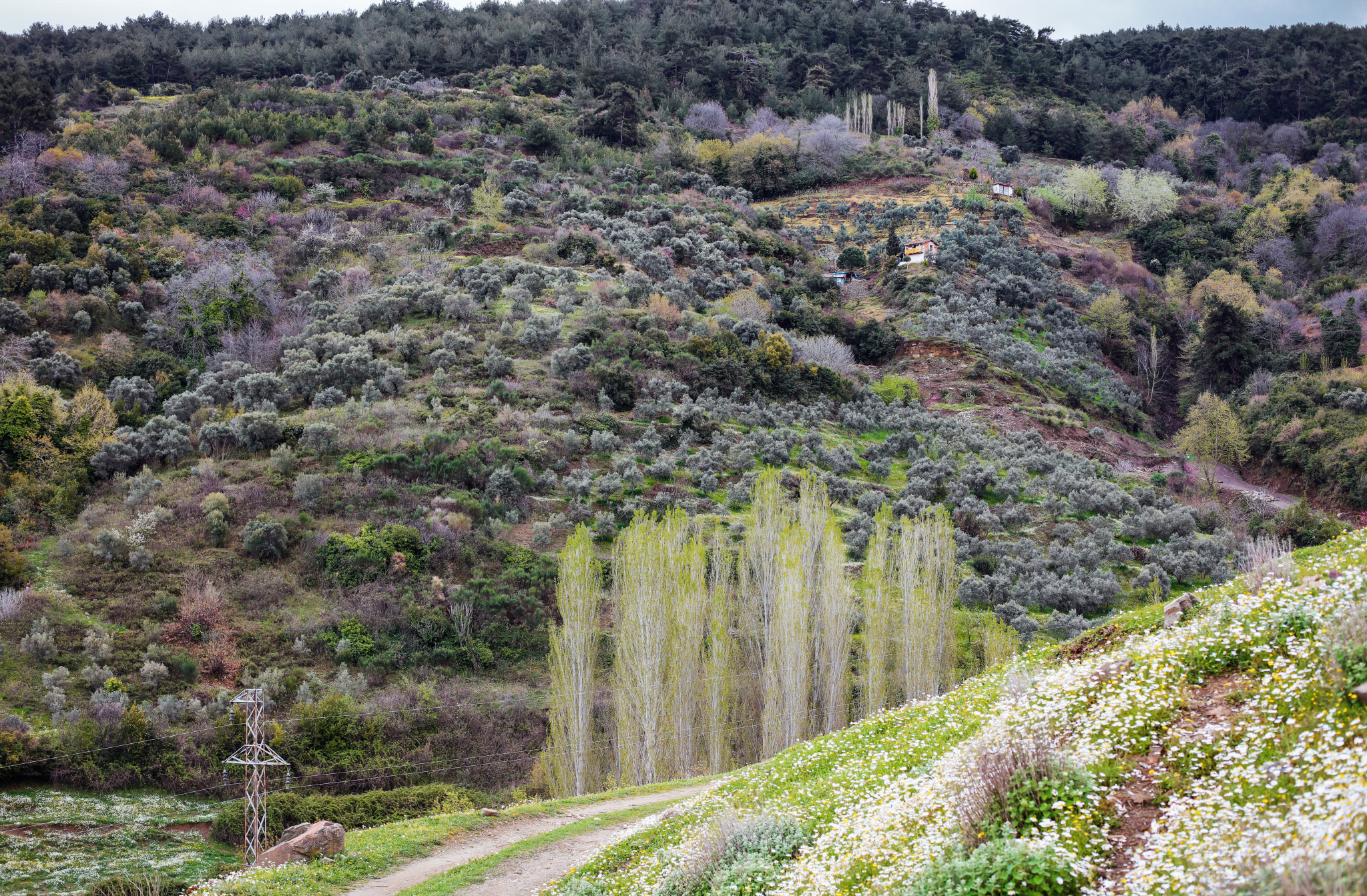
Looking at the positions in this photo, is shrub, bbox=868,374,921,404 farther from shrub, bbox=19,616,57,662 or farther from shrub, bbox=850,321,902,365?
shrub, bbox=19,616,57,662

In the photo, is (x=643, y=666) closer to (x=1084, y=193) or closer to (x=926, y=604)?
(x=926, y=604)

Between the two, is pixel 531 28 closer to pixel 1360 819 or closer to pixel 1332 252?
pixel 1332 252

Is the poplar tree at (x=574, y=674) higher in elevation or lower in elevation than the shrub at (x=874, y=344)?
lower

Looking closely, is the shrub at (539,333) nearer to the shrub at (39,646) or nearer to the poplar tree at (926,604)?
the poplar tree at (926,604)

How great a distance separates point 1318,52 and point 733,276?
96861 mm

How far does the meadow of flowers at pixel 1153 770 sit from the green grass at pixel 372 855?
16.2 feet

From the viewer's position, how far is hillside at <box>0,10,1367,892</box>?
26891 mm

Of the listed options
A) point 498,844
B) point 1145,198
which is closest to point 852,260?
point 1145,198

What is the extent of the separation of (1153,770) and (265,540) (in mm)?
32636

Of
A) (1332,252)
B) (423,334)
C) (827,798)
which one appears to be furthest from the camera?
(1332,252)

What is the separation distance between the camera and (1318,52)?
4294 inches

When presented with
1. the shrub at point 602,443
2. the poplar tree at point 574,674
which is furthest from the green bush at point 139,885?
the shrub at point 602,443

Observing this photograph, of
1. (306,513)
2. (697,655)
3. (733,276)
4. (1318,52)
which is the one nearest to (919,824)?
(697,655)

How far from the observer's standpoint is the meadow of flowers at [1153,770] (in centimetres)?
611
